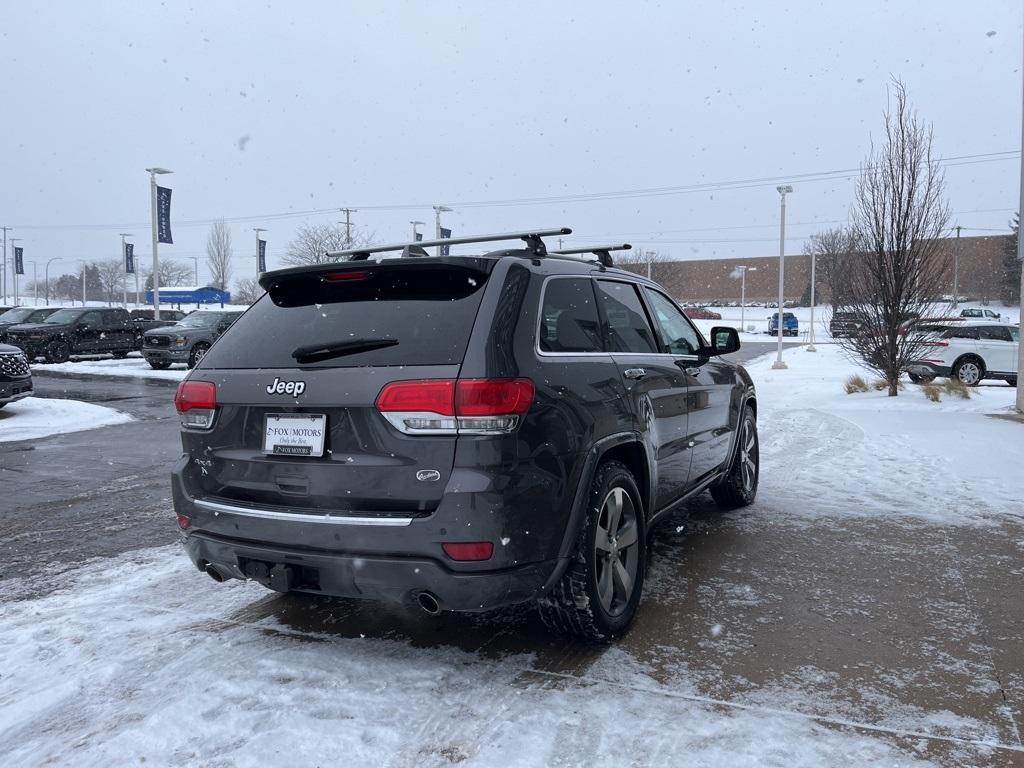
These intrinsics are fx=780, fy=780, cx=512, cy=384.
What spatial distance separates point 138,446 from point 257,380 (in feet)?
23.4

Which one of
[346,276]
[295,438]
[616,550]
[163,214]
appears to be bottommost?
[616,550]

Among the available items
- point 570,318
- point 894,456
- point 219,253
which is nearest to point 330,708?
point 570,318

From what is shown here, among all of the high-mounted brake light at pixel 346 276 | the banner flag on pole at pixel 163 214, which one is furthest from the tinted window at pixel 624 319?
the banner flag on pole at pixel 163 214

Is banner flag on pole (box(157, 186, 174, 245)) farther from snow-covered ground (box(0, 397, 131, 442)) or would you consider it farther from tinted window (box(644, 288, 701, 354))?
tinted window (box(644, 288, 701, 354))

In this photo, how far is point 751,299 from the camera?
10050 centimetres

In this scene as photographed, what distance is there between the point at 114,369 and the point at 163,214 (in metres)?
12.4

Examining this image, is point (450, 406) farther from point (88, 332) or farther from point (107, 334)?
point (107, 334)

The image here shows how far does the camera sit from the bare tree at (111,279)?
109 metres

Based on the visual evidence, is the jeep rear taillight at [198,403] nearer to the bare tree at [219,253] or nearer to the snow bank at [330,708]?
the snow bank at [330,708]

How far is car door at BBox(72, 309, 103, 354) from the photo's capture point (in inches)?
969

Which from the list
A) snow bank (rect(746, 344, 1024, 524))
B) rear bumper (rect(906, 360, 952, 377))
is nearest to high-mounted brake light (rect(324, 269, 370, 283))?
snow bank (rect(746, 344, 1024, 524))

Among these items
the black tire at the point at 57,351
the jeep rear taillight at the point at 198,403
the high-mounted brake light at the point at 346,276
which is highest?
the high-mounted brake light at the point at 346,276

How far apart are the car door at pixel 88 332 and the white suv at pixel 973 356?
23794mm

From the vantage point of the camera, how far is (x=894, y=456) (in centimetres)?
861
